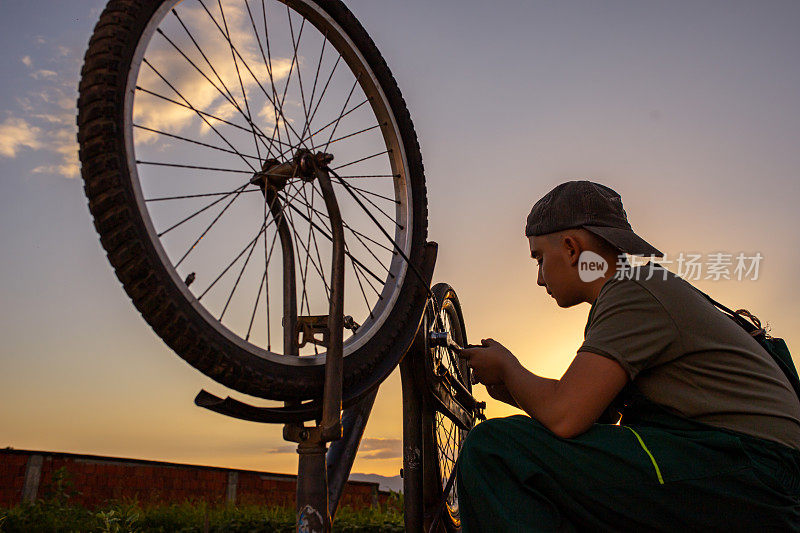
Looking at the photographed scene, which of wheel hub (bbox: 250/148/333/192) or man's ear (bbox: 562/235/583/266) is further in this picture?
wheel hub (bbox: 250/148/333/192)

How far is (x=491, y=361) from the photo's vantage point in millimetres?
1575

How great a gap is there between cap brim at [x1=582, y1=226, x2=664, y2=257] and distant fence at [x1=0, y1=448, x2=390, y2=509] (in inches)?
188

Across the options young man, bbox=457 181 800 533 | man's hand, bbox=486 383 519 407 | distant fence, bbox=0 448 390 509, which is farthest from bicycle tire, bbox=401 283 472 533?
distant fence, bbox=0 448 390 509

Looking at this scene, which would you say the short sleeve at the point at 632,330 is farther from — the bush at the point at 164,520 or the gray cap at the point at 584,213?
the bush at the point at 164,520

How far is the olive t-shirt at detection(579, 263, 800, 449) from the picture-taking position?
1.28m

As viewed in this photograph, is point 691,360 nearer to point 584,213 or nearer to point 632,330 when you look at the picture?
point 632,330

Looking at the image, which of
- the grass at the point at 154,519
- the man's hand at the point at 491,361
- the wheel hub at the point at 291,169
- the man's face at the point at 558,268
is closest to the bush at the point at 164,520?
the grass at the point at 154,519

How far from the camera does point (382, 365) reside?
6.82 feet

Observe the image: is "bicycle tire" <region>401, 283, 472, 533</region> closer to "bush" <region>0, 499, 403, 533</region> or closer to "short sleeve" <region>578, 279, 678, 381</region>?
"short sleeve" <region>578, 279, 678, 381</region>

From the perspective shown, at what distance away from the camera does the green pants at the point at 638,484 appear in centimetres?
120

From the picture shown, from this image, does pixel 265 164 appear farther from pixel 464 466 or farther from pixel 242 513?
pixel 242 513

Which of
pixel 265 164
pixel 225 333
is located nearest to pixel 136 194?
pixel 225 333

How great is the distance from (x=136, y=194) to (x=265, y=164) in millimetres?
555

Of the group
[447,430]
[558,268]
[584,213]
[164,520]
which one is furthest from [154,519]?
[584,213]
